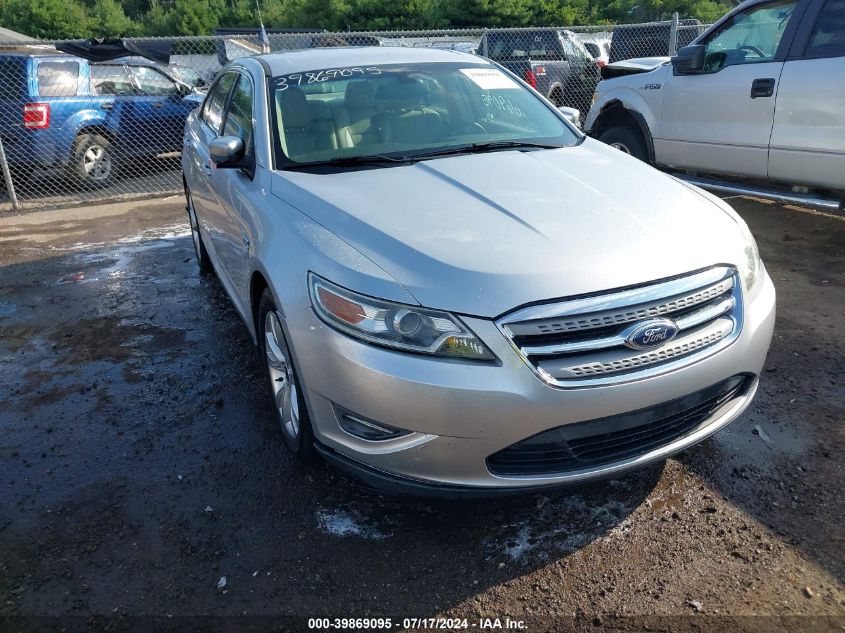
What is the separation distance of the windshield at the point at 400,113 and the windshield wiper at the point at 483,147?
0.02 m

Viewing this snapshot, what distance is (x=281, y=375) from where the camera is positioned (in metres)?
3.15

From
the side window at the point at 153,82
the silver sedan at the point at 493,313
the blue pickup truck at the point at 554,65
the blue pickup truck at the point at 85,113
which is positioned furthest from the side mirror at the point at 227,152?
the blue pickup truck at the point at 554,65

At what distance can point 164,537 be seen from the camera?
9.06 feet

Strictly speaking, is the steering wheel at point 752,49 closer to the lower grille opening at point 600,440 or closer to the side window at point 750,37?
the side window at point 750,37

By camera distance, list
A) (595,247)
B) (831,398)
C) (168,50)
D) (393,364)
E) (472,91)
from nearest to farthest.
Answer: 1. (393,364)
2. (595,247)
3. (831,398)
4. (472,91)
5. (168,50)

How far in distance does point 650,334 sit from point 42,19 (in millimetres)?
48512

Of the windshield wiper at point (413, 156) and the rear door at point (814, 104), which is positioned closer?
the windshield wiper at point (413, 156)

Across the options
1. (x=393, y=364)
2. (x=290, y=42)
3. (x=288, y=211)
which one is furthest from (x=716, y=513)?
(x=290, y=42)

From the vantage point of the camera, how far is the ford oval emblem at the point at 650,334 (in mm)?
2324

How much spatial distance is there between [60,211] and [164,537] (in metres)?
7.60

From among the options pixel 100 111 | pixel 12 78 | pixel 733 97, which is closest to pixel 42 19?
pixel 100 111

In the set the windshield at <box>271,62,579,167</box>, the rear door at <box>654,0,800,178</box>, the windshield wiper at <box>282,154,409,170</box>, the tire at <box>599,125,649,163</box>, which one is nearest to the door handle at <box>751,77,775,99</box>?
the rear door at <box>654,0,800,178</box>

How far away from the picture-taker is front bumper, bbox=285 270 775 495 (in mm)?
2234

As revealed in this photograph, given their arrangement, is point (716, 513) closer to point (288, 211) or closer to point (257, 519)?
point (257, 519)
